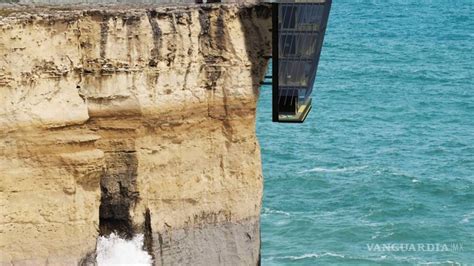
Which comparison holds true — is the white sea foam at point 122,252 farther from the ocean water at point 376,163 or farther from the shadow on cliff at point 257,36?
the ocean water at point 376,163

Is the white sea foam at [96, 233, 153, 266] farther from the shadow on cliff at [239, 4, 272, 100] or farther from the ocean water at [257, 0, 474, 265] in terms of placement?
the ocean water at [257, 0, 474, 265]

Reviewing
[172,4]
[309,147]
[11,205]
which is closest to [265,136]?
[309,147]

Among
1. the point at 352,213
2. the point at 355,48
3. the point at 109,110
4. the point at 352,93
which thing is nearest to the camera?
the point at 109,110

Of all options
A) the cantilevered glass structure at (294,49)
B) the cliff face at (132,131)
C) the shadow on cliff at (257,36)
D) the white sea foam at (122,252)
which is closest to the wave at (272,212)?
the cantilevered glass structure at (294,49)

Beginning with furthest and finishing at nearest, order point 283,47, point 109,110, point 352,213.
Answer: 1. point 352,213
2. point 283,47
3. point 109,110

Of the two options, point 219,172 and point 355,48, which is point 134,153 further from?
point 355,48
